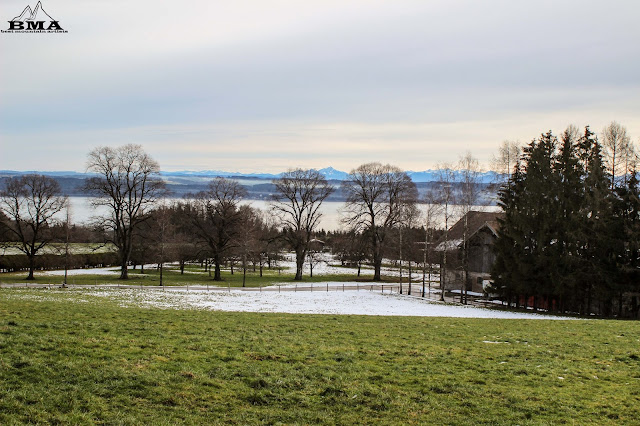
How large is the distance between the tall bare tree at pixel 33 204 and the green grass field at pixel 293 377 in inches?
1659

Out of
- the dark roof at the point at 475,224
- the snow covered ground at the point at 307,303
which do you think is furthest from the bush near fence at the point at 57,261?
the dark roof at the point at 475,224

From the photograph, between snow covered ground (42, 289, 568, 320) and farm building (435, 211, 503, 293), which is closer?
snow covered ground (42, 289, 568, 320)

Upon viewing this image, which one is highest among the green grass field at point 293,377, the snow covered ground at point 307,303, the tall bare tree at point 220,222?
the tall bare tree at point 220,222

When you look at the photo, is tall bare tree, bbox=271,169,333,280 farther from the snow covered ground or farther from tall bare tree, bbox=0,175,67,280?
tall bare tree, bbox=0,175,67,280

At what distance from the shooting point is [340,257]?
91.3m

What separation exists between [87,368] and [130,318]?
9137mm

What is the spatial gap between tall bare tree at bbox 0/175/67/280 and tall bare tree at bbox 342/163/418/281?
3424 centimetres

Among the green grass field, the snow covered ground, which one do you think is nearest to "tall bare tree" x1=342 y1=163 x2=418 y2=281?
the snow covered ground

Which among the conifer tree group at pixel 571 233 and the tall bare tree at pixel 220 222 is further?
the tall bare tree at pixel 220 222

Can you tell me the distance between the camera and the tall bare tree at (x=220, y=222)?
59406mm

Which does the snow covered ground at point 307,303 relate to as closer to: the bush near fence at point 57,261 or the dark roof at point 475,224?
the dark roof at point 475,224

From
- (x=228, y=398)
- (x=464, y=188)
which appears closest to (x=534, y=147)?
(x=464, y=188)

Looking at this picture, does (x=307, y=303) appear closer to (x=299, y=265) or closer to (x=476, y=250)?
(x=476, y=250)

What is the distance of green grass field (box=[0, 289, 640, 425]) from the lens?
9.02 metres
